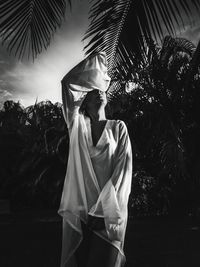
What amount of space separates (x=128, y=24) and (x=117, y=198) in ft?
Answer: 4.74

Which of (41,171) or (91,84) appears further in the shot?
(41,171)

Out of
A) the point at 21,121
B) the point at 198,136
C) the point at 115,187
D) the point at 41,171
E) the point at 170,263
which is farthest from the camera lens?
the point at 21,121

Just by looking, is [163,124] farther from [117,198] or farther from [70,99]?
[117,198]

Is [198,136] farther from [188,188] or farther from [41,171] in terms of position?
[41,171]

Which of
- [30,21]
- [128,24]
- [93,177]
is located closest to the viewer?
[93,177]

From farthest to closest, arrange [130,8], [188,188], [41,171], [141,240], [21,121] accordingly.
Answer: [21,121] < [41,171] < [188,188] < [141,240] < [130,8]

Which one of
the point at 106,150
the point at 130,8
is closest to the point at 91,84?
the point at 106,150

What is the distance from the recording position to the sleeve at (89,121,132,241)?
144 cm

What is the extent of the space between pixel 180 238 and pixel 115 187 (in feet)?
19.2

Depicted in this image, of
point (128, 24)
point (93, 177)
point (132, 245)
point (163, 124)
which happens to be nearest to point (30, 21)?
point (128, 24)

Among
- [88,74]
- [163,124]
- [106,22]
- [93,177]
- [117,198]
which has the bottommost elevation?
[117,198]

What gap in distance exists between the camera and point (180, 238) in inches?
268

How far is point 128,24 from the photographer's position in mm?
2410

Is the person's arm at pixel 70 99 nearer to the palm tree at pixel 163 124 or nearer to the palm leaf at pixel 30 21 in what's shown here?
the palm leaf at pixel 30 21
